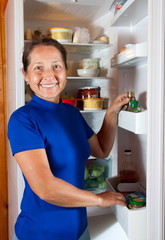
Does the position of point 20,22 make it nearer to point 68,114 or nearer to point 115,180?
point 68,114

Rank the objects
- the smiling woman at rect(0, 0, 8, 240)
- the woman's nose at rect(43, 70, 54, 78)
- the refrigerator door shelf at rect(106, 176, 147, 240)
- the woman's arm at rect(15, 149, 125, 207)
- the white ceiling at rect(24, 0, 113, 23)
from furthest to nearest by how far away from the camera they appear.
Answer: the smiling woman at rect(0, 0, 8, 240)
the white ceiling at rect(24, 0, 113, 23)
the refrigerator door shelf at rect(106, 176, 147, 240)
the woman's nose at rect(43, 70, 54, 78)
the woman's arm at rect(15, 149, 125, 207)

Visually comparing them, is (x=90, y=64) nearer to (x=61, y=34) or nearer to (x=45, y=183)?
(x=61, y=34)

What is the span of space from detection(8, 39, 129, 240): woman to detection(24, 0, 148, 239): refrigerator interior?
1.58 feet

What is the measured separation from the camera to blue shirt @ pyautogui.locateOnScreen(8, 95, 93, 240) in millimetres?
958

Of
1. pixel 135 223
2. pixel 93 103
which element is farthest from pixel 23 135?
pixel 93 103

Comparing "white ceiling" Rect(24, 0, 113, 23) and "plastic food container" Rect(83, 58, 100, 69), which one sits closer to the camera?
"white ceiling" Rect(24, 0, 113, 23)

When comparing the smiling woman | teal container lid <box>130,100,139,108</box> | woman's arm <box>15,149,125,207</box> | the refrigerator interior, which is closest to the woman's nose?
woman's arm <box>15,149,125,207</box>

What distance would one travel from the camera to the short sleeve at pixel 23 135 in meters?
0.88

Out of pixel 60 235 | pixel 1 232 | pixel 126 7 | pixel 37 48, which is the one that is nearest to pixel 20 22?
pixel 37 48

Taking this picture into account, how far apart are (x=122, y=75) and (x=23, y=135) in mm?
906

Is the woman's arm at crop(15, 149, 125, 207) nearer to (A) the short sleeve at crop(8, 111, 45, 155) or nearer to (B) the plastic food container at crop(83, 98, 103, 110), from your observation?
(A) the short sleeve at crop(8, 111, 45, 155)

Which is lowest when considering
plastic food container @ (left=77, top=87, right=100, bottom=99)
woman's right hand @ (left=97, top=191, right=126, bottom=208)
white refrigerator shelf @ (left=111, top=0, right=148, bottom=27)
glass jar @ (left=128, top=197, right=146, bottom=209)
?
glass jar @ (left=128, top=197, right=146, bottom=209)

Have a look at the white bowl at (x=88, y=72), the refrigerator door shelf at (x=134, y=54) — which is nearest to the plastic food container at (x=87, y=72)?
the white bowl at (x=88, y=72)

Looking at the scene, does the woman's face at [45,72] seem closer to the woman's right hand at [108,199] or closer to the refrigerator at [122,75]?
the refrigerator at [122,75]
